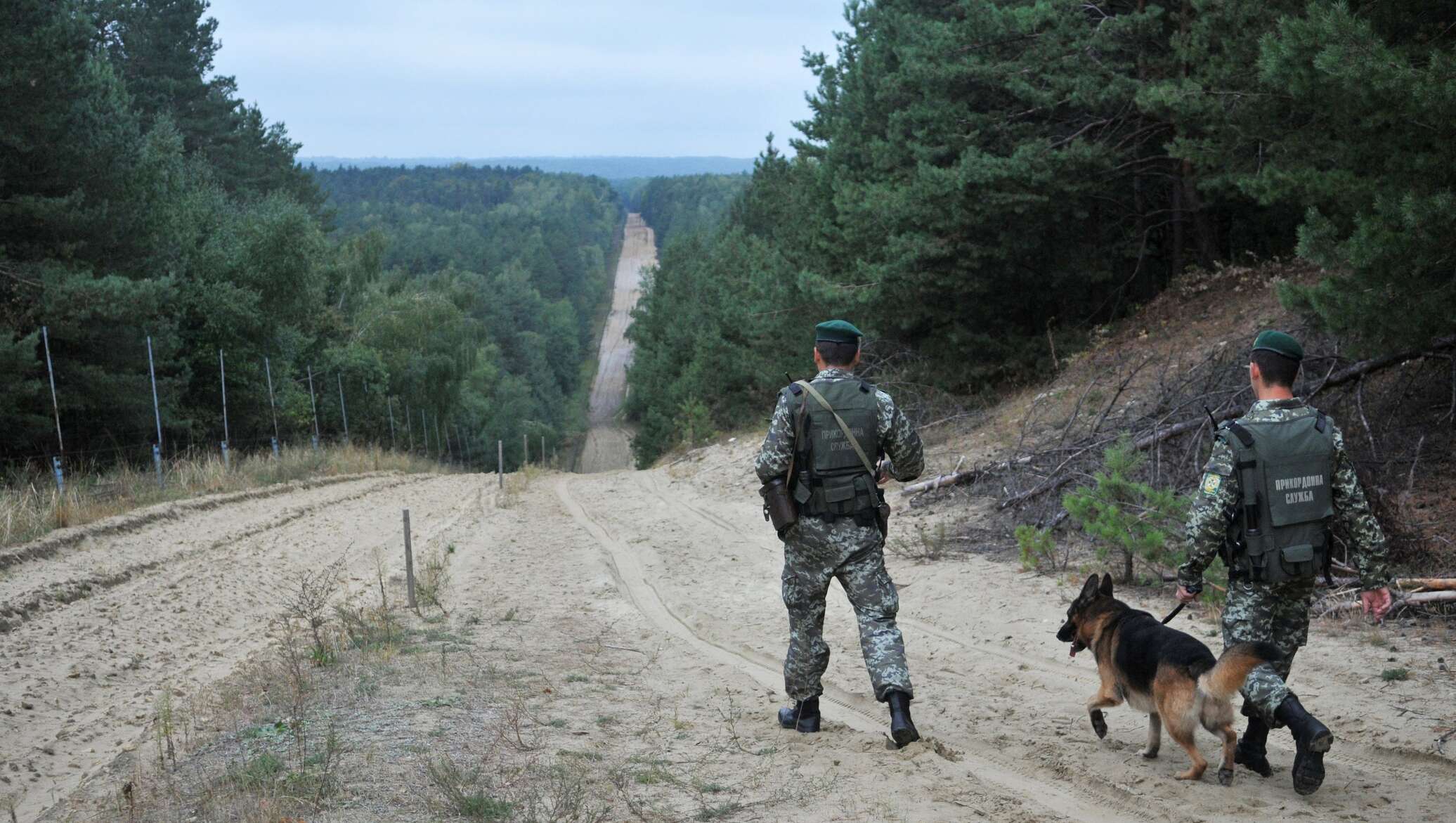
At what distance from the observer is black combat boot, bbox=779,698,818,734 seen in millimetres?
5961

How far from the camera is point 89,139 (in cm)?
2227

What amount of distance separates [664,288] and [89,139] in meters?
52.8

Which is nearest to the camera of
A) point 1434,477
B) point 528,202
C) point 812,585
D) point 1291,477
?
point 1291,477

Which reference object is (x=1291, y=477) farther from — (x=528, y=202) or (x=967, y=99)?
(x=528, y=202)

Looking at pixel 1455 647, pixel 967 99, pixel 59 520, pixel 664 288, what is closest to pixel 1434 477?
pixel 1455 647

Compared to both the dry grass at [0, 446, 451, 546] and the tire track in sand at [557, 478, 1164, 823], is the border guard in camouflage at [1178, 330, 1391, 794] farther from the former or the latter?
the dry grass at [0, 446, 451, 546]

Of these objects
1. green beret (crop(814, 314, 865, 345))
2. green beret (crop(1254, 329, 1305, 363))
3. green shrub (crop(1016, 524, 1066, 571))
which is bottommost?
green shrub (crop(1016, 524, 1066, 571))

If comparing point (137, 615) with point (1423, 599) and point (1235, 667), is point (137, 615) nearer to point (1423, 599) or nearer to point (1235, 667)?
point (1235, 667)

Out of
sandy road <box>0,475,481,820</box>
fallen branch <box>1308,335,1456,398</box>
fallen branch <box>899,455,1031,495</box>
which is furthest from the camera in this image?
fallen branch <box>899,455,1031,495</box>

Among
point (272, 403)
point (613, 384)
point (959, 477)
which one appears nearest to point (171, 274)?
point (272, 403)

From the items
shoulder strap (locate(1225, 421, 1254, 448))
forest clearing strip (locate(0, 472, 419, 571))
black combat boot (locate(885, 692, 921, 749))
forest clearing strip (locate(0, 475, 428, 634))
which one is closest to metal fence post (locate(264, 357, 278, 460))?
forest clearing strip (locate(0, 472, 419, 571))

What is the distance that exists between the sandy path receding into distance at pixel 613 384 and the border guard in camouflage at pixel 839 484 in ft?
187

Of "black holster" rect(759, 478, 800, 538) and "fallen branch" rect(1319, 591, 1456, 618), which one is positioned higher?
"black holster" rect(759, 478, 800, 538)

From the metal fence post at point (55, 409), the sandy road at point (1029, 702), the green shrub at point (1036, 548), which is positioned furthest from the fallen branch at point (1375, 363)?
the metal fence post at point (55, 409)
